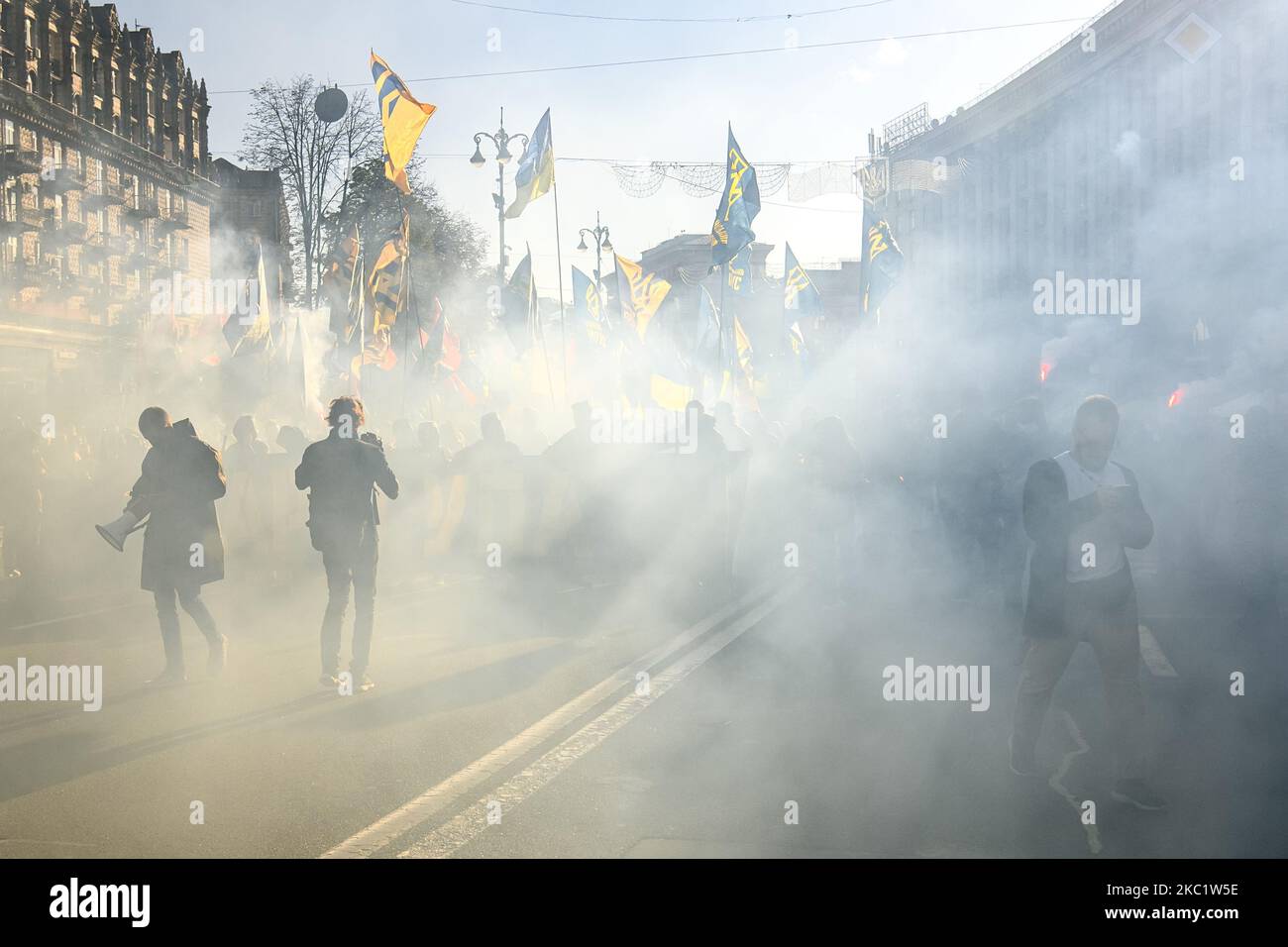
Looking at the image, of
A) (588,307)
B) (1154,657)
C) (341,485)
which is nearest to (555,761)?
(341,485)

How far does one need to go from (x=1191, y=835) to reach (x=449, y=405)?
21.1 metres

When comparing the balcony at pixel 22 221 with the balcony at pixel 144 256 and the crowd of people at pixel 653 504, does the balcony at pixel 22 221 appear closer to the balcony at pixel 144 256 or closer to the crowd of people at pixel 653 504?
the balcony at pixel 144 256

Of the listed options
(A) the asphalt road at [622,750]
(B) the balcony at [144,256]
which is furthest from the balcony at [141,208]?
→ (A) the asphalt road at [622,750]

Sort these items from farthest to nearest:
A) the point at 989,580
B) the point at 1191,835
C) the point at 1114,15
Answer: the point at 1114,15 → the point at 989,580 → the point at 1191,835

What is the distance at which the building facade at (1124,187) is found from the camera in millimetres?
21938

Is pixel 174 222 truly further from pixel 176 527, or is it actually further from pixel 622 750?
pixel 622 750

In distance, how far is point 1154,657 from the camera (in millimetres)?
7715

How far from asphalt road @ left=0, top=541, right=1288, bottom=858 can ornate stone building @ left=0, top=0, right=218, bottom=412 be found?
29768 mm

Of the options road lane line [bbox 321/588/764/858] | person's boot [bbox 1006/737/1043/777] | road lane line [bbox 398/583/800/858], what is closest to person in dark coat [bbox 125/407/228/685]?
road lane line [bbox 321/588/764/858]

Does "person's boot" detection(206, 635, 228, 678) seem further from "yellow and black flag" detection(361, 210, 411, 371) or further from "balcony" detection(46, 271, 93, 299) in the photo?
"balcony" detection(46, 271, 93, 299)

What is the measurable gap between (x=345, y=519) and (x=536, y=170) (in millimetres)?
11924
